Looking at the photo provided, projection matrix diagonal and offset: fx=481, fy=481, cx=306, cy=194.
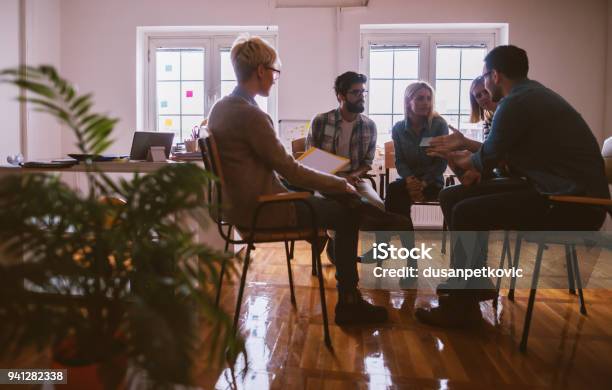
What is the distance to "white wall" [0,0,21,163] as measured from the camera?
4266 mm

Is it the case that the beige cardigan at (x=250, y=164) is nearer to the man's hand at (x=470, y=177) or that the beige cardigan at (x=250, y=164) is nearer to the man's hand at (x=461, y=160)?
the man's hand at (x=461, y=160)

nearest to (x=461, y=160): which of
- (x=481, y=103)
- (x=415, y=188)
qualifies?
(x=415, y=188)

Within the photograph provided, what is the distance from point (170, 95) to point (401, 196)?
3309 mm

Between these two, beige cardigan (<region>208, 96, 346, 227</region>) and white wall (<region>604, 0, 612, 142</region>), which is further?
white wall (<region>604, 0, 612, 142</region>)

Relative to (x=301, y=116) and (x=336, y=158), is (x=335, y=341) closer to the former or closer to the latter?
(x=336, y=158)

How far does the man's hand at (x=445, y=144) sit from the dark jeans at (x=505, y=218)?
0.44 m

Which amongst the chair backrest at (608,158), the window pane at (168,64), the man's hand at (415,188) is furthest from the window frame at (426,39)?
the chair backrest at (608,158)

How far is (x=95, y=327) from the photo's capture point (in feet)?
3.15

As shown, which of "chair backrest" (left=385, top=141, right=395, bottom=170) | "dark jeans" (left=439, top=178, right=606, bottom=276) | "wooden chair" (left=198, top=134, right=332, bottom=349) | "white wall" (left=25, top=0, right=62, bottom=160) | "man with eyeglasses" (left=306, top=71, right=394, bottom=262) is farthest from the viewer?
"white wall" (left=25, top=0, right=62, bottom=160)

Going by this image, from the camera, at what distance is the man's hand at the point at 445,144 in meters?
2.49

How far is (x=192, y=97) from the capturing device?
5293 millimetres

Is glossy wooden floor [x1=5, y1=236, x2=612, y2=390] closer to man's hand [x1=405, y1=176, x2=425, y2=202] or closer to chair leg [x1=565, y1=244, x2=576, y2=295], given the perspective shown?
chair leg [x1=565, y1=244, x2=576, y2=295]

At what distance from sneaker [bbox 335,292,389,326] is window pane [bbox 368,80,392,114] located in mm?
3293

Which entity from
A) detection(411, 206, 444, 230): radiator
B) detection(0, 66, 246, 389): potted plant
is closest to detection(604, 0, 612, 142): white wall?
detection(411, 206, 444, 230): radiator
